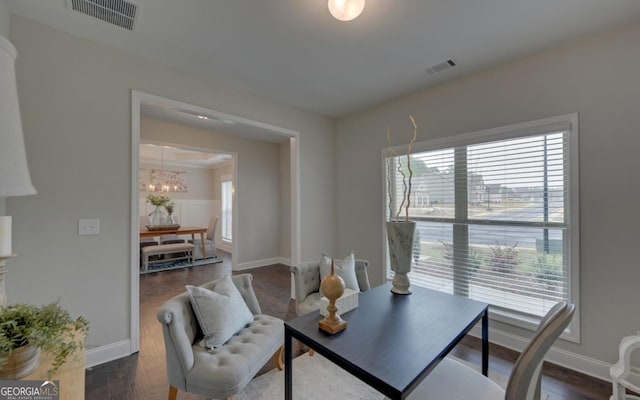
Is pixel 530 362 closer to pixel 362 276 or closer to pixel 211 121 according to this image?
pixel 362 276

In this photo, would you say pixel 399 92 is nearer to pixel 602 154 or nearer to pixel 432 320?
pixel 602 154

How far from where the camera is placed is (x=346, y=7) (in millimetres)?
1609

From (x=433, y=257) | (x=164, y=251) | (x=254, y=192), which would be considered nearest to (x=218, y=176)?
(x=254, y=192)

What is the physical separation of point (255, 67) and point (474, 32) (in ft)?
6.46

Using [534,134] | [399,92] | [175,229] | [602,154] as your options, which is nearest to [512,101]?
[534,134]

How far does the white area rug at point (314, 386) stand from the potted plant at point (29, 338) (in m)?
1.29

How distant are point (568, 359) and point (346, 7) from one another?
10.6ft

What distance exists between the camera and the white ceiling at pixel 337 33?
72.1 inches

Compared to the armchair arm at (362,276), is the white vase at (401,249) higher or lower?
higher

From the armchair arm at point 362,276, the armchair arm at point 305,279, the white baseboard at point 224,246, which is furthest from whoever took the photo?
the white baseboard at point 224,246

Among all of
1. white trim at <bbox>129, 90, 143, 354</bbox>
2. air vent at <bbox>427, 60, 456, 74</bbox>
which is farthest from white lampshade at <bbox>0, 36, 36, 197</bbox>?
air vent at <bbox>427, 60, 456, 74</bbox>

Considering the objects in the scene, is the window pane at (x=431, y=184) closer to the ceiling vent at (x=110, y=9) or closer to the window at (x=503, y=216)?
the window at (x=503, y=216)

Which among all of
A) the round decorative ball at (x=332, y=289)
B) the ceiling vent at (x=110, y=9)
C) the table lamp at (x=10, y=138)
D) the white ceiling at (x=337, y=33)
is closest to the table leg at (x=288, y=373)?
the round decorative ball at (x=332, y=289)

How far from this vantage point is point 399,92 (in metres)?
3.18
